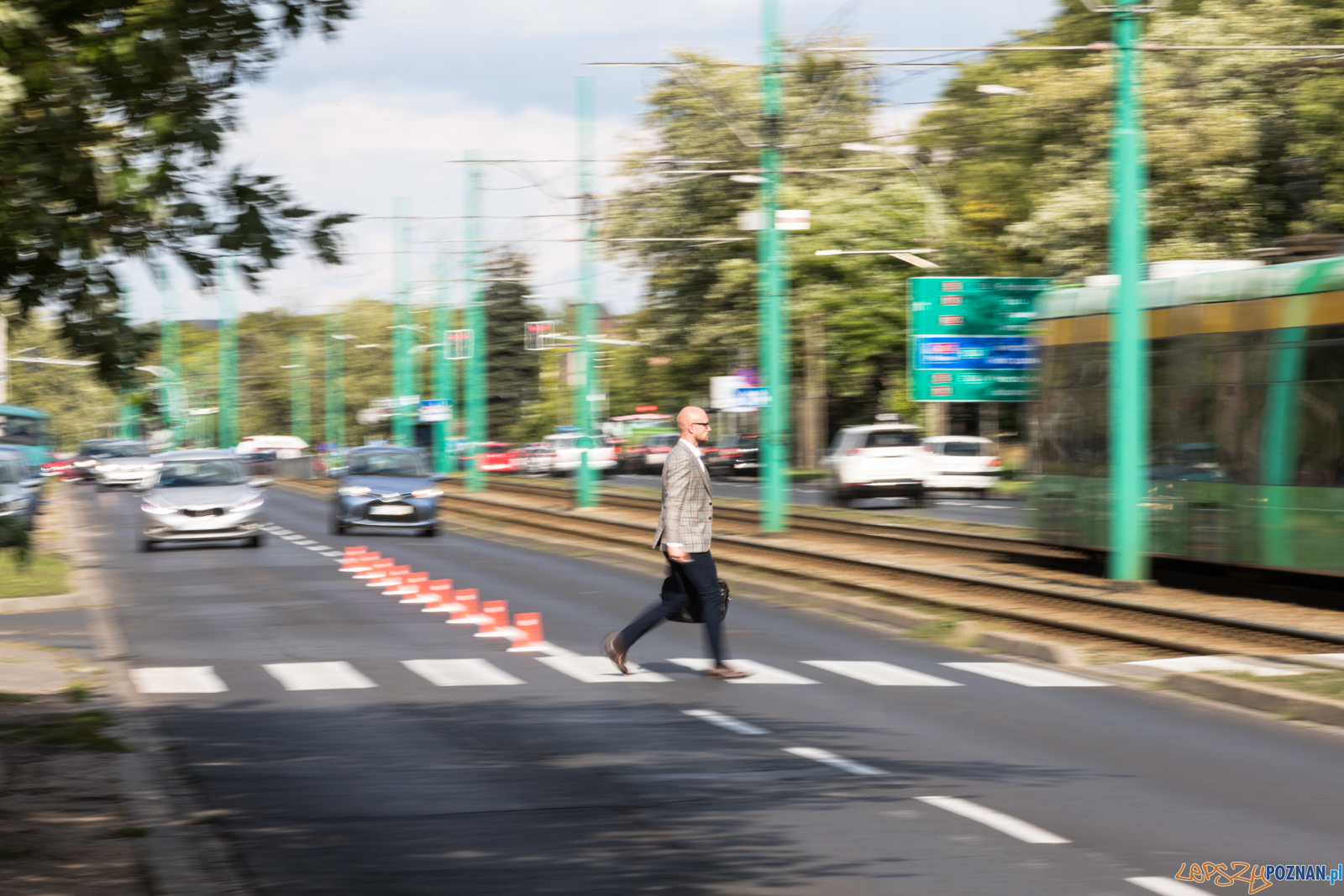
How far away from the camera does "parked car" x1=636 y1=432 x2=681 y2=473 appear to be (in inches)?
3081

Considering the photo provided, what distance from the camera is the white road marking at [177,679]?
11648 millimetres

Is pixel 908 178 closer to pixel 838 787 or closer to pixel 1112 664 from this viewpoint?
pixel 1112 664

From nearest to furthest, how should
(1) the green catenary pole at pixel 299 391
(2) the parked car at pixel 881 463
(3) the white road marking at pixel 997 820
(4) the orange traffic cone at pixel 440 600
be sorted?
(3) the white road marking at pixel 997 820 → (4) the orange traffic cone at pixel 440 600 → (2) the parked car at pixel 881 463 → (1) the green catenary pole at pixel 299 391

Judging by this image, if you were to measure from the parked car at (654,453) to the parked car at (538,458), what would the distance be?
4.11 m

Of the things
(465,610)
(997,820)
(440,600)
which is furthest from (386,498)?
(997,820)

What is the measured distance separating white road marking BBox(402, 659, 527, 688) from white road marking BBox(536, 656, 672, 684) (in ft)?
1.41

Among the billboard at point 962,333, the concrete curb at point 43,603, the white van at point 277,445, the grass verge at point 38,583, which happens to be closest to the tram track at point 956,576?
the billboard at point 962,333

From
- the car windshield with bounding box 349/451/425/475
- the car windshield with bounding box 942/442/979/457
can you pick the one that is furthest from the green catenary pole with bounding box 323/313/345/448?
the car windshield with bounding box 349/451/425/475

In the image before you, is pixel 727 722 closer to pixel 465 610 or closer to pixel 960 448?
pixel 465 610

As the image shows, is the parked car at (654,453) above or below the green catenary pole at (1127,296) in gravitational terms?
below

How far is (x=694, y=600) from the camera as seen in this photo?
Answer: 1170cm

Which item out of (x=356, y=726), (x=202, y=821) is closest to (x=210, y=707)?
(x=356, y=726)

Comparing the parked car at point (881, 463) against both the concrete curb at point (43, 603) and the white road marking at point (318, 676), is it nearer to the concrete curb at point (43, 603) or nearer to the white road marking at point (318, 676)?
the concrete curb at point (43, 603)

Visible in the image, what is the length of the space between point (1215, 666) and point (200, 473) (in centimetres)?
1991
